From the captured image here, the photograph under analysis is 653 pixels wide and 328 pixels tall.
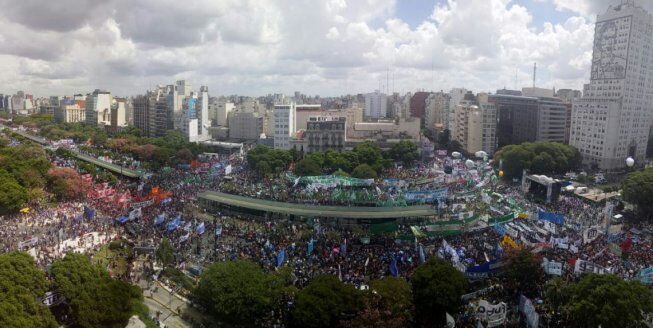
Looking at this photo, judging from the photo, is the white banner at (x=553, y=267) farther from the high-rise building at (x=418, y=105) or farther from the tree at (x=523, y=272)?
the high-rise building at (x=418, y=105)

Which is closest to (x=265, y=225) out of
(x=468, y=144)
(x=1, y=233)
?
(x=1, y=233)

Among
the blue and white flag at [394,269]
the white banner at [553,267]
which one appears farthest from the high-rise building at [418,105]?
the blue and white flag at [394,269]

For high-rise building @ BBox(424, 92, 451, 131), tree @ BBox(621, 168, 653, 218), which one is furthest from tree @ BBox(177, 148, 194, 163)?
high-rise building @ BBox(424, 92, 451, 131)

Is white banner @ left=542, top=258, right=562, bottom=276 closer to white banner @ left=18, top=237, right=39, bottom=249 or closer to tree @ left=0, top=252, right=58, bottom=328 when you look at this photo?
tree @ left=0, top=252, right=58, bottom=328

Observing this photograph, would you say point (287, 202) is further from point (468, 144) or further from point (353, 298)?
point (468, 144)

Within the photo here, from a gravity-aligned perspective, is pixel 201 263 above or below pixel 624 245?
below

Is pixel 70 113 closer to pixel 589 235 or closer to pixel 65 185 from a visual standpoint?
pixel 65 185
